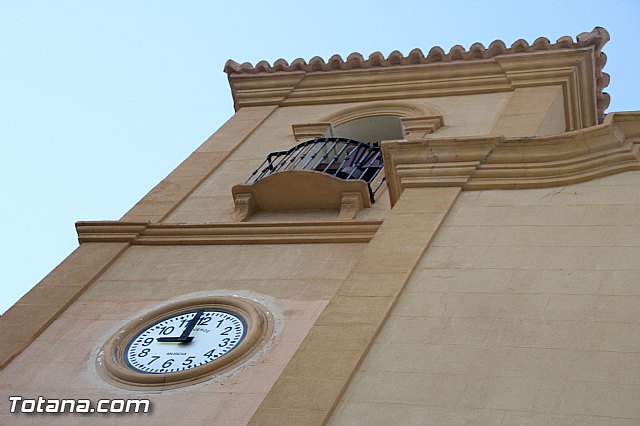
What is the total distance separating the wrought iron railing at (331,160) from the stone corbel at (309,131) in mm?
726

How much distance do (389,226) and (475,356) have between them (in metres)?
2.84

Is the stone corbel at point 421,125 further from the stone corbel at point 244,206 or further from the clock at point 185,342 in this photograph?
the clock at point 185,342

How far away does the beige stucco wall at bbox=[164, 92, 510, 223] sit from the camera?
656 inches

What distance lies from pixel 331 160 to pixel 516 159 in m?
6.08

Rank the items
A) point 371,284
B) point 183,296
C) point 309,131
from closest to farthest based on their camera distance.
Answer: point 371,284
point 183,296
point 309,131

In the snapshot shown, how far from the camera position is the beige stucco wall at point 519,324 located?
860cm

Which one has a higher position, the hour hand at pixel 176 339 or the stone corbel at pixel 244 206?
the hour hand at pixel 176 339

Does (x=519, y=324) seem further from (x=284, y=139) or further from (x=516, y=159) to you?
(x=284, y=139)

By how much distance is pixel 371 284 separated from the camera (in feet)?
35.0

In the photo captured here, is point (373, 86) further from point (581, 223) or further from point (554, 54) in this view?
point (581, 223)

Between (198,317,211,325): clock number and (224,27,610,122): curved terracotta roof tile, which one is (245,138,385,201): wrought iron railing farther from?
(198,317,211,325): clock number

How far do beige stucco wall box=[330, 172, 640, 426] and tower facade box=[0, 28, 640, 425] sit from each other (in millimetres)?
18

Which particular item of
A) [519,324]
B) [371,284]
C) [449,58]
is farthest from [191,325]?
[449,58]

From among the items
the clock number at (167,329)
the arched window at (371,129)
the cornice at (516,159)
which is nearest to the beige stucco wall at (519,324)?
the cornice at (516,159)
